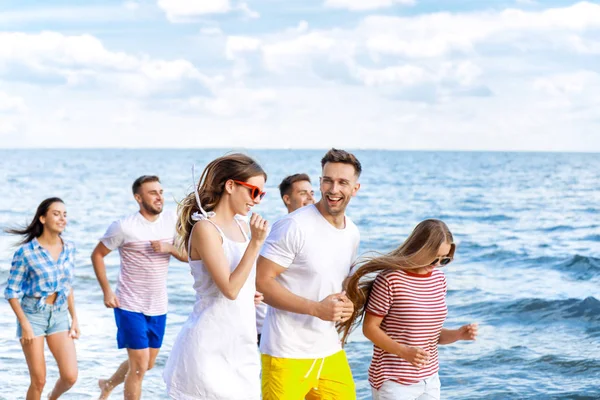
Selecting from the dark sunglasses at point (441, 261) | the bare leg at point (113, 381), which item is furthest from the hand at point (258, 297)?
the bare leg at point (113, 381)

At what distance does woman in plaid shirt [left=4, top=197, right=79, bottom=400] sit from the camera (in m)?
6.32

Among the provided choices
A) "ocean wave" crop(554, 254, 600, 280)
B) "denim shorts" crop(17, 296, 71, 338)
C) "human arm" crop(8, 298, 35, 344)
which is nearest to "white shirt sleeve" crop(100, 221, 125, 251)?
"denim shorts" crop(17, 296, 71, 338)

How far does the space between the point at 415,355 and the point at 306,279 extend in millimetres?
745

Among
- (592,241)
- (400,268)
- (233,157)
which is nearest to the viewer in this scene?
(233,157)

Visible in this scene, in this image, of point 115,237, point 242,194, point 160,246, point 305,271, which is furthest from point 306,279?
point 115,237

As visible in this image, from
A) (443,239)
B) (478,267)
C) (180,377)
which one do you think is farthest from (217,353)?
(478,267)

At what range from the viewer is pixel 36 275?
6.35 metres

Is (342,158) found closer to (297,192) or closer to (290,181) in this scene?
(297,192)

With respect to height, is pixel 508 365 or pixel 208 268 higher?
pixel 208 268

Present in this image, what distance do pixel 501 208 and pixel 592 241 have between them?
11.8m

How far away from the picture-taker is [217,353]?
13.0 ft

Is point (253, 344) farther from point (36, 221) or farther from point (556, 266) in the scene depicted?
point (556, 266)

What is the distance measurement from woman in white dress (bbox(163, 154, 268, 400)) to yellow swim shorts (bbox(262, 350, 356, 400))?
406mm

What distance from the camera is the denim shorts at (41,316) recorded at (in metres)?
6.35
